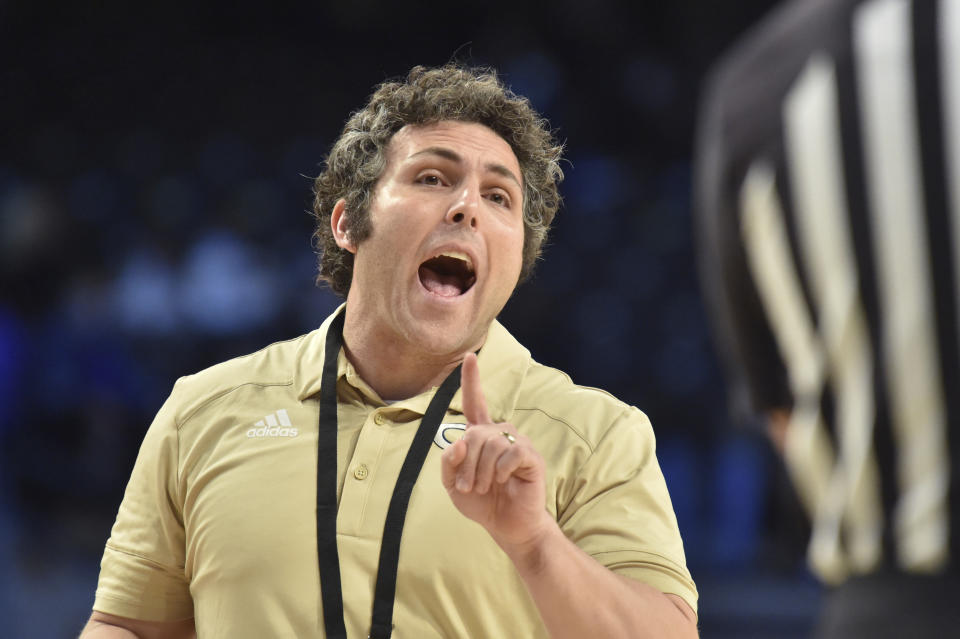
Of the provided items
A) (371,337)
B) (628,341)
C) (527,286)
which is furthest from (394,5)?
(371,337)

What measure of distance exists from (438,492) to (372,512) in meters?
0.13

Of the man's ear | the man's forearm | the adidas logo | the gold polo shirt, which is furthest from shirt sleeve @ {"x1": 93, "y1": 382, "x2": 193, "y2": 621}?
the man's forearm

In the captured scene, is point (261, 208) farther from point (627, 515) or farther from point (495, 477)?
point (495, 477)

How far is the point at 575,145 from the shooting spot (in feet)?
28.7

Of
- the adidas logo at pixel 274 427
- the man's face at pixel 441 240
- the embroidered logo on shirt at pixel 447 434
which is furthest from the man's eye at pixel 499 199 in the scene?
the adidas logo at pixel 274 427

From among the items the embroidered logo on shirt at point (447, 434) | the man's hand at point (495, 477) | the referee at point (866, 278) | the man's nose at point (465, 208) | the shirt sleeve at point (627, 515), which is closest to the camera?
the referee at point (866, 278)

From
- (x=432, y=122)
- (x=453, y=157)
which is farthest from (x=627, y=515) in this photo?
(x=432, y=122)

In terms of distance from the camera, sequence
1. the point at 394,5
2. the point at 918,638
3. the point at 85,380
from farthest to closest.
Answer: the point at 394,5
the point at 85,380
the point at 918,638

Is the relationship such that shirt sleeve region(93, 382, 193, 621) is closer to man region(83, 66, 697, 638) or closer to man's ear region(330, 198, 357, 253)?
man region(83, 66, 697, 638)

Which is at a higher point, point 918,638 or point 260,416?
point 260,416

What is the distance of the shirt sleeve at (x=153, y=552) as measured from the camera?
230 cm

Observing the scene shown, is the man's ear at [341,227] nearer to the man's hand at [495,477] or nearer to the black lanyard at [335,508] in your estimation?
the black lanyard at [335,508]

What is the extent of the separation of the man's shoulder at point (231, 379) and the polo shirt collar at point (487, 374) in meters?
0.03

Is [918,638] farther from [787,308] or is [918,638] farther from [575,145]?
[575,145]
